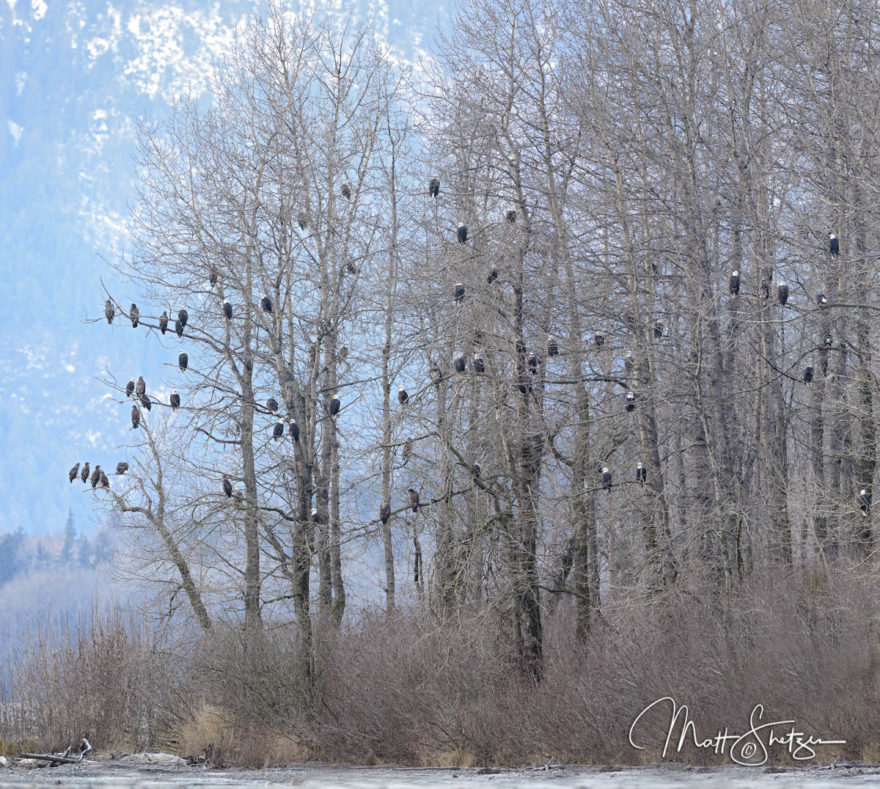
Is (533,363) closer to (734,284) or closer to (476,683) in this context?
(734,284)

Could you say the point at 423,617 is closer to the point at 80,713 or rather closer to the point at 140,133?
the point at 80,713

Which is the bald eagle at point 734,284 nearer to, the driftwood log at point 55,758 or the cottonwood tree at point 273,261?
the cottonwood tree at point 273,261

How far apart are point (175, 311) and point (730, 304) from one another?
11.9 m

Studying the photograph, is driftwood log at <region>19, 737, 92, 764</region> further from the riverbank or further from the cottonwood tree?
the cottonwood tree

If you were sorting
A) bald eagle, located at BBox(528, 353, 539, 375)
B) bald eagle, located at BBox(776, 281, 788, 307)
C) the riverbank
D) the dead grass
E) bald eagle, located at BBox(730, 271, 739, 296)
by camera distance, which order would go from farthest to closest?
bald eagle, located at BBox(528, 353, 539, 375)
bald eagle, located at BBox(730, 271, 739, 296)
bald eagle, located at BBox(776, 281, 788, 307)
the dead grass
the riverbank

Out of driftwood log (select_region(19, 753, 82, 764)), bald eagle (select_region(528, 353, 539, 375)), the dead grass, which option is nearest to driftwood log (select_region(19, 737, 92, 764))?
driftwood log (select_region(19, 753, 82, 764))

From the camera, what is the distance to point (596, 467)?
19109 mm

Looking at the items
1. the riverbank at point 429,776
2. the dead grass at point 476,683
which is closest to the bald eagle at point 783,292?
the dead grass at point 476,683

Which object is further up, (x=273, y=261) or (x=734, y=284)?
(x=273, y=261)

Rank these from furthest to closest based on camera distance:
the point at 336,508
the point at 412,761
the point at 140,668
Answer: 1. the point at 336,508
2. the point at 140,668
3. the point at 412,761

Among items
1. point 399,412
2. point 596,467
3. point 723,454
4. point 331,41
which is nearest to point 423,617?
point 399,412

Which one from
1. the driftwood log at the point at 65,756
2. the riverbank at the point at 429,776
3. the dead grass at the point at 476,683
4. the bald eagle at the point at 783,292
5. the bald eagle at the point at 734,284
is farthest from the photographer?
the driftwood log at the point at 65,756

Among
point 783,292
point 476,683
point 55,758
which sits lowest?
point 55,758

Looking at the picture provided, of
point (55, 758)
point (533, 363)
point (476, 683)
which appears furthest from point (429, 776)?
point (533, 363)
